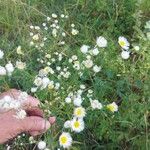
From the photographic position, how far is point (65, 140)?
2162 millimetres

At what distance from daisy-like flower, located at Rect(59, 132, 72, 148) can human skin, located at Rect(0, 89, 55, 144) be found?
25 cm

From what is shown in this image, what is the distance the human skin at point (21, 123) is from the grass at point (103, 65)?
0.10 metres

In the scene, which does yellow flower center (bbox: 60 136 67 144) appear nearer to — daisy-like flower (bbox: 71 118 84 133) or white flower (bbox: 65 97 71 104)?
daisy-like flower (bbox: 71 118 84 133)

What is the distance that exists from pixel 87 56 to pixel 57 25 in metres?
0.68

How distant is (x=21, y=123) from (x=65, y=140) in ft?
1.30

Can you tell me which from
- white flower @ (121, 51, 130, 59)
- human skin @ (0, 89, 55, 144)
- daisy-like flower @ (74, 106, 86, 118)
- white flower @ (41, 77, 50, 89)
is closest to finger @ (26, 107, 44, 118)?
human skin @ (0, 89, 55, 144)

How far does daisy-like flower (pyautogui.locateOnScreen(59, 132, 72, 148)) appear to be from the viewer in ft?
7.05

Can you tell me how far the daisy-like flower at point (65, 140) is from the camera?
2.15 meters

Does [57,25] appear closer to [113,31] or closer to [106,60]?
[113,31]

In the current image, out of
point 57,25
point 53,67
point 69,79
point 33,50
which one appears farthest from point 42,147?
point 57,25

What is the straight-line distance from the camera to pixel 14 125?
8.17 feet

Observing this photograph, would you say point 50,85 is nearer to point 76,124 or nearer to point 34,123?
point 34,123

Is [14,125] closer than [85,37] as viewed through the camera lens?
Yes

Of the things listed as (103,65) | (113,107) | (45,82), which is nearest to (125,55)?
(103,65)
